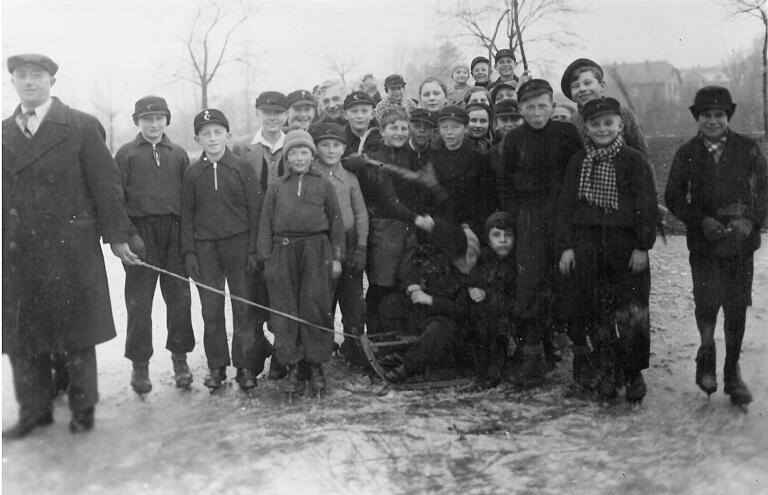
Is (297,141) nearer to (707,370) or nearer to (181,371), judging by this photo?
(181,371)

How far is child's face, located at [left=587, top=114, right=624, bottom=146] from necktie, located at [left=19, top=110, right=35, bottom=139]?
3.04 m

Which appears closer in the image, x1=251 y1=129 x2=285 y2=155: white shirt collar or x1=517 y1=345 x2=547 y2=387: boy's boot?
x1=517 y1=345 x2=547 y2=387: boy's boot

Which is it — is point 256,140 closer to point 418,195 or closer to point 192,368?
point 418,195

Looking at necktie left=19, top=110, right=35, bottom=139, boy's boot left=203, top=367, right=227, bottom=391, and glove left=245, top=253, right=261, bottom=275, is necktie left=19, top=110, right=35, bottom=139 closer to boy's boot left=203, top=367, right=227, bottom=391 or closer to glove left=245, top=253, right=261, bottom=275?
glove left=245, top=253, right=261, bottom=275

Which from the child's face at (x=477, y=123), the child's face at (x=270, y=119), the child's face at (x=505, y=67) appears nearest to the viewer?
the child's face at (x=270, y=119)

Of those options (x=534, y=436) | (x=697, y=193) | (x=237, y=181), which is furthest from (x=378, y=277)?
(x=697, y=193)

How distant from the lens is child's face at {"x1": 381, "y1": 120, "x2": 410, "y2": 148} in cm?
457

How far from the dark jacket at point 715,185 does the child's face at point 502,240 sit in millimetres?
950

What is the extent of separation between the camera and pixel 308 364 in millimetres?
4301

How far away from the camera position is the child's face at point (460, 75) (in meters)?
6.54

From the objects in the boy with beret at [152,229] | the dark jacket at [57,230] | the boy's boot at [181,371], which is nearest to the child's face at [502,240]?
the boy with beret at [152,229]

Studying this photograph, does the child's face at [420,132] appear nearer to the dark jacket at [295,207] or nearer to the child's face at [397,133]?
the child's face at [397,133]

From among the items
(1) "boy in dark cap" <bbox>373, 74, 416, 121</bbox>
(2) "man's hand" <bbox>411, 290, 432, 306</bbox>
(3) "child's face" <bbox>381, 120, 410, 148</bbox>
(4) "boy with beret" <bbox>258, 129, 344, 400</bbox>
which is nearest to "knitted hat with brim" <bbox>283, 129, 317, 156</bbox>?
(4) "boy with beret" <bbox>258, 129, 344, 400</bbox>

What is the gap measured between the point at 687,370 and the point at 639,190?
4.42ft
